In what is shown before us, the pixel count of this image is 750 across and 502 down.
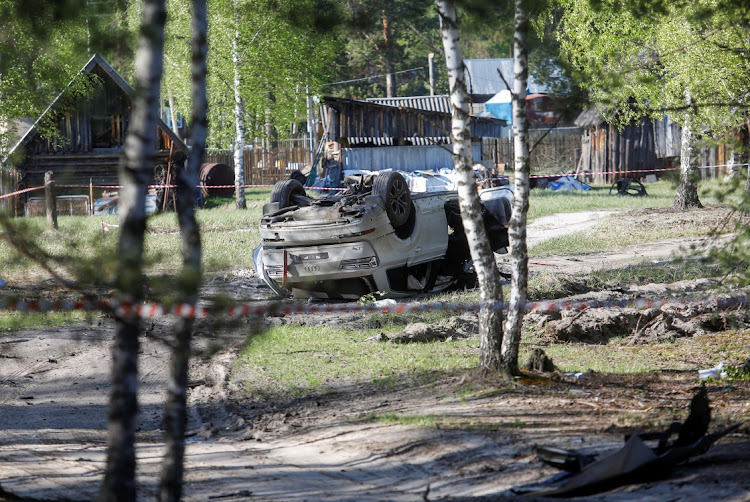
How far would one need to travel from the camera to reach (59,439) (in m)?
6.72

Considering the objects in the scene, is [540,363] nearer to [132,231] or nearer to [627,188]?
[132,231]

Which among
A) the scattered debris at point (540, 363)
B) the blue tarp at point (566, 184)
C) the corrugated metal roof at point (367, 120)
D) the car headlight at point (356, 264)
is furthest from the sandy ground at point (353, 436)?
the blue tarp at point (566, 184)

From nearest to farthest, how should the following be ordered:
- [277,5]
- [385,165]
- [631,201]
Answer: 1. [277,5]
2. [631,201]
3. [385,165]

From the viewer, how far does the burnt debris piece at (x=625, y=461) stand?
4.81 meters

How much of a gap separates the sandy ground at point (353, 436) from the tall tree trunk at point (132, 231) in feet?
0.72

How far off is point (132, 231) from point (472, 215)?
4.12 meters

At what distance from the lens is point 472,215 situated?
23.9ft

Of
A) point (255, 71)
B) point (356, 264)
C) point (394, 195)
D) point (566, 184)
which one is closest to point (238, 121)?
point (255, 71)

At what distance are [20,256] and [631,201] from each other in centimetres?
2625

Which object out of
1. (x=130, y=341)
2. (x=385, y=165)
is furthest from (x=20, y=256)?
(x=385, y=165)

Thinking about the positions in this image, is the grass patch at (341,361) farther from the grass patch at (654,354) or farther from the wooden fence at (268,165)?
the wooden fence at (268,165)

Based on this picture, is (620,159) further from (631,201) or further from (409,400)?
(409,400)

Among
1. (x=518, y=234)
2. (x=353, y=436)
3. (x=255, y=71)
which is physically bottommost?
(x=353, y=436)

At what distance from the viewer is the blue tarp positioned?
35.2m
